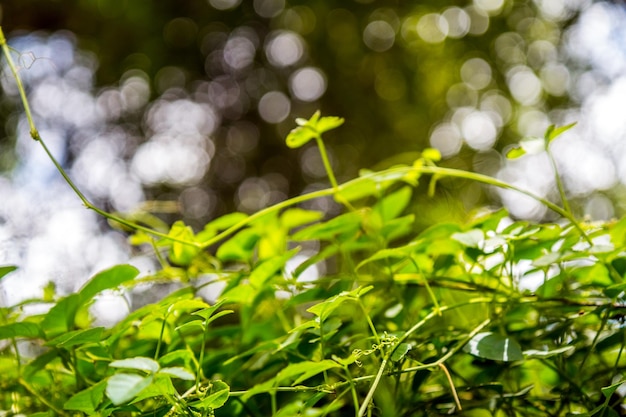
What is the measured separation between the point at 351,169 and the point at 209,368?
1237 mm

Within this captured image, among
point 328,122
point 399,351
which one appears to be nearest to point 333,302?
point 399,351

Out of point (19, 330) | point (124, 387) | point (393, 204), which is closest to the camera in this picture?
point (124, 387)

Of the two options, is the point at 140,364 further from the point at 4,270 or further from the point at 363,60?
the point at 363,60

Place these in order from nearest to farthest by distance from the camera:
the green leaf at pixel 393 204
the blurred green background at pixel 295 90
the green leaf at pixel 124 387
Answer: the green leaf at pixel 124 387 < the green leaf at pixel 393 204 < the blurred green background at pixel 295 90

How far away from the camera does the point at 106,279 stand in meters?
0.29

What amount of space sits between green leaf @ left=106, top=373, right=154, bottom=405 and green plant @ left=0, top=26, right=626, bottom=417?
7cm

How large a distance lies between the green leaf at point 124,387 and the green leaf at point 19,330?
4.7 inches

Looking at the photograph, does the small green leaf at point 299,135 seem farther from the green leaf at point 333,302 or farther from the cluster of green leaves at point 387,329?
the green leaf at point 333,302

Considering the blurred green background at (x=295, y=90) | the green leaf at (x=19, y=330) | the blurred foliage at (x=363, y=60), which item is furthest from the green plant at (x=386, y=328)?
the blurred foliage at (x=363, y=60)

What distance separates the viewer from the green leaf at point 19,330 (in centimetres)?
27

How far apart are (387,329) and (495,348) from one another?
0.08m

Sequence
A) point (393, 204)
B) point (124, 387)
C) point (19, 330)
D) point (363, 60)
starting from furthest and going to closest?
point (363, 60)
point (393, 204)
point (19, 330)
point (124, 387)

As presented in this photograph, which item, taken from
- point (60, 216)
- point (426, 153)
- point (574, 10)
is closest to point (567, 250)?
point (426, 153)

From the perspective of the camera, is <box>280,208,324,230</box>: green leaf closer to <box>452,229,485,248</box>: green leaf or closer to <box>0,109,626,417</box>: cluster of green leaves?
<box>0,109,626,417</box>: cluster of green leaves
